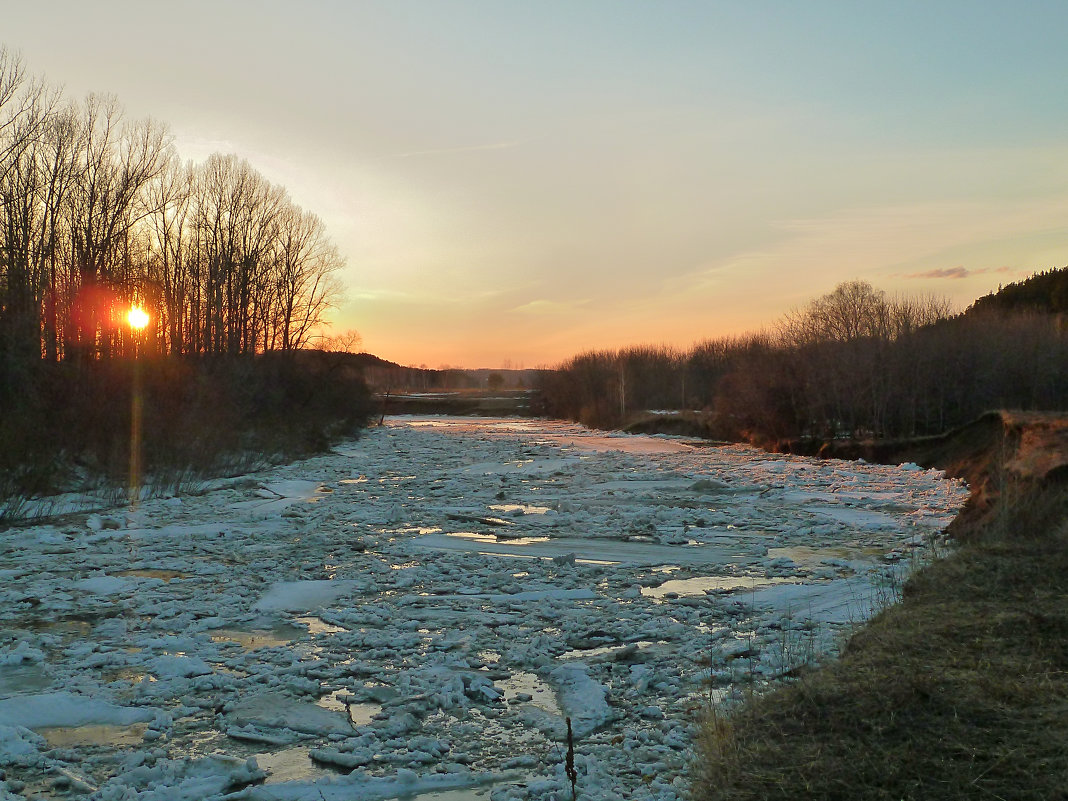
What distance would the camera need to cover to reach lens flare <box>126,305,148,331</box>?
2856 cm

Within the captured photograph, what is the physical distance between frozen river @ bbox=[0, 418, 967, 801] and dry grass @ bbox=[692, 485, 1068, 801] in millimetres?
509

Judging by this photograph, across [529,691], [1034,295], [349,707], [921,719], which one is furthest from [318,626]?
[1034,295]

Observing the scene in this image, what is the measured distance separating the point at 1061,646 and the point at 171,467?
17221mm

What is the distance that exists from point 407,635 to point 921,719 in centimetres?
417

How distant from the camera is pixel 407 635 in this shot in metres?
7.07

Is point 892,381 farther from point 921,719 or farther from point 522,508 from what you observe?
point 921,719

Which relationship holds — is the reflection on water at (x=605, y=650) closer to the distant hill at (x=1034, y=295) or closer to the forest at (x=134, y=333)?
the forest at (x=134, y=333)

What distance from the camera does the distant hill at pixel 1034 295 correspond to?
181 ft

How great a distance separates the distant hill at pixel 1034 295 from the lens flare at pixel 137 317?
161 feet

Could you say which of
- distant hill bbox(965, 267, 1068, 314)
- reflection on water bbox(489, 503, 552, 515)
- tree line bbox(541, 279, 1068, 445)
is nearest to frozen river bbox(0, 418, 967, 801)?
reflection on water bbox(489, 503, 552, 515)

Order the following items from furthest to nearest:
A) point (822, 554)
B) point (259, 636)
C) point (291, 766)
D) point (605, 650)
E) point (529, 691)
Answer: point (822, 554), point (259, 636), point (605, 650), point (529, 691), point (291, 766)

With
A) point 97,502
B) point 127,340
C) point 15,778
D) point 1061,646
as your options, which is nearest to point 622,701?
point 1061,646

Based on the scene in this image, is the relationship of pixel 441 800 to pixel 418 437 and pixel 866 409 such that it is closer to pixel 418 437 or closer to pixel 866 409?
pixel 866 409

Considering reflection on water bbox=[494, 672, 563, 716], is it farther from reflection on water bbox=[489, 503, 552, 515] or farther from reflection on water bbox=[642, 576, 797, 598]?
reflection on water bbox=[489, 503, 552, 515]
